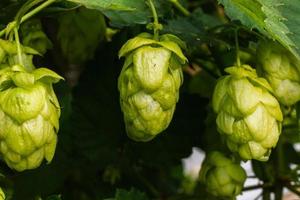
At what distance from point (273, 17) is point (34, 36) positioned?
49 centimetres

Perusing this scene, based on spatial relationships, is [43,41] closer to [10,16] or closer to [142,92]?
[10,16]

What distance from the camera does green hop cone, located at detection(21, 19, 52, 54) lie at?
62.8 inches

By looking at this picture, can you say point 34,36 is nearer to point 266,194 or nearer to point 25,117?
point 25,117

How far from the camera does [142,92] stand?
134cm

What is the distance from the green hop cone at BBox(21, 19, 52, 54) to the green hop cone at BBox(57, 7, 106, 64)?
9cm

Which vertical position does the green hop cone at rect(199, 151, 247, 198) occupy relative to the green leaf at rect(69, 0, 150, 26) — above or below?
below

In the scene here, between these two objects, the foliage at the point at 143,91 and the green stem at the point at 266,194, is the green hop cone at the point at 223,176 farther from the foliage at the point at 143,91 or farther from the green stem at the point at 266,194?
the green stem at the point at 266,194

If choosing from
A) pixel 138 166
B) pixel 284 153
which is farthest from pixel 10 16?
pixel 284 153

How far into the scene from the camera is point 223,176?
1633 millimetres

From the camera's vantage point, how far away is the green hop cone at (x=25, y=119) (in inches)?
50.8

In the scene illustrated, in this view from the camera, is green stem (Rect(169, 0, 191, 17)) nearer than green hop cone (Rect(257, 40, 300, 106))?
No

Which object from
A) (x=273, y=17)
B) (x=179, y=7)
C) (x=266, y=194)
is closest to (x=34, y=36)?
(x=179, y=7)

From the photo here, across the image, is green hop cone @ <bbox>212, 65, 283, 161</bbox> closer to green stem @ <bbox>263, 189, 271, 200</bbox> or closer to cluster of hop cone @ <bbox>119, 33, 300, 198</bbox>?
Answer: cluster of hop cone @ <bbox>119, 33, 300, 198</bbox>

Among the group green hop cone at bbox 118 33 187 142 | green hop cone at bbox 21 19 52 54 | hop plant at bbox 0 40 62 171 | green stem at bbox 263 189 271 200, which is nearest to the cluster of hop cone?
green hop cone at bbox 118 33 187 142
